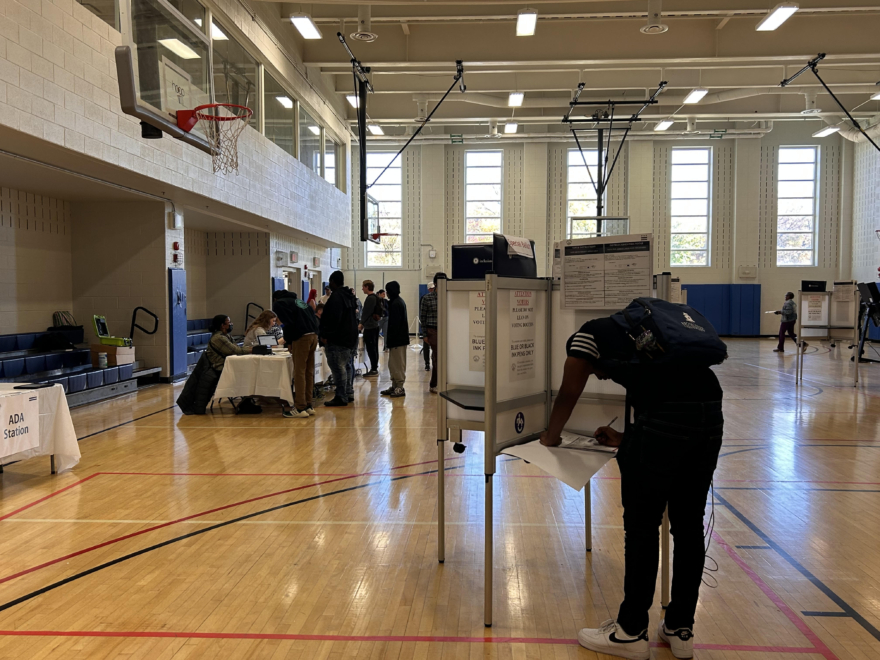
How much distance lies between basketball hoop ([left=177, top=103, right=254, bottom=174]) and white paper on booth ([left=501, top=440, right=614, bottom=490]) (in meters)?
5.72

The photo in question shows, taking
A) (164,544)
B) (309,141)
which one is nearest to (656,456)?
(164,544)

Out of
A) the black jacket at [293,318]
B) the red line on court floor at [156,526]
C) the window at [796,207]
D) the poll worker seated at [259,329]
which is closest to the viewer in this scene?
the red line on court floor at [156,526]

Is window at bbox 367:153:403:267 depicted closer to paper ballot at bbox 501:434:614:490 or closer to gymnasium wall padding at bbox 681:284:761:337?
gymnasium wall padding at bbox 681:284:761:337

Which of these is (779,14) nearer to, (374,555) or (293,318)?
(293,318)

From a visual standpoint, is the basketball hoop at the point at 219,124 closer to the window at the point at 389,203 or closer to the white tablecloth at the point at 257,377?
the white tablecloth at the point at 257,377

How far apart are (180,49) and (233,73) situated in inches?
132

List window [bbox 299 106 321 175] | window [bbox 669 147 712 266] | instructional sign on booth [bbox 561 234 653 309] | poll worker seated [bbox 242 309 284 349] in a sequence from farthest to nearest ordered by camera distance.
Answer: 1. window [bbox 669 147 712 266]
2. window [bbox 299 106 321 175]
3. poll worker seated [bbox 242 309 284 349]
4. instructional sign on booth [bbox 561 234 653 309]

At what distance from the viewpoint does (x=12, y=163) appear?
721 cm

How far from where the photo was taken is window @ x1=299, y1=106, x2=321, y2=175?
14698 mm

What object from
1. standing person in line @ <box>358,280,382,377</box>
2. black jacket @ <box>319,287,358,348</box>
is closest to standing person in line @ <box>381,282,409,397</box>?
standing person in line @ <box>358,280,382,377</box>

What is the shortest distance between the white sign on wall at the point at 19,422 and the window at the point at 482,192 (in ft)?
57.3

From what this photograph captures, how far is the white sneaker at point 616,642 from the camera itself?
2.47m

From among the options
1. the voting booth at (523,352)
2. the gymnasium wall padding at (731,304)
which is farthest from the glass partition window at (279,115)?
the gymnasium wall padding at (731,304)

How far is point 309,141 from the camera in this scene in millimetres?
15344
